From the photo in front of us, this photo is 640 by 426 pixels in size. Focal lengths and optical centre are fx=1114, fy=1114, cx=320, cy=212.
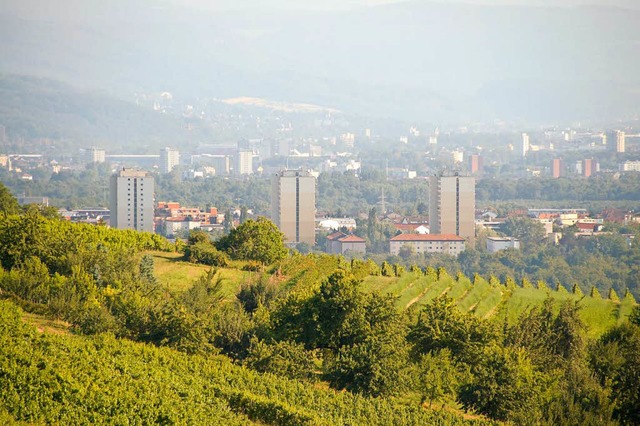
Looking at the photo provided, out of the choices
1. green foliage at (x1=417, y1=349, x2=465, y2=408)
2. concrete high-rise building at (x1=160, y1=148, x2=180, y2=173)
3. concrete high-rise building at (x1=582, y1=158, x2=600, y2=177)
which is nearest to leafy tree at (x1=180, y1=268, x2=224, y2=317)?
green foliage at (x1=417, y1=349, x2=465, y2=408)

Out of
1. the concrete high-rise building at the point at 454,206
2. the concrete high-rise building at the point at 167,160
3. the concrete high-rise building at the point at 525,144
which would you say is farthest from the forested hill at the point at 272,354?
the concrete high-rise building at the point at 525,144

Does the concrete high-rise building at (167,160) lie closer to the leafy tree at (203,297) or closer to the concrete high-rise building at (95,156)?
the concrete high-rise building at (95,156)

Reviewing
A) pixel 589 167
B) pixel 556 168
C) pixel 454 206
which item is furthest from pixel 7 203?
pixel 556 168

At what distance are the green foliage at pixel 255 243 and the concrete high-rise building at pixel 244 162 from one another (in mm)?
116081

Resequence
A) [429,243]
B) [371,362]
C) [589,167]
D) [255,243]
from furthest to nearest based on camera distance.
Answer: [589,167] < [429,243] < [255,243] < [371,362]

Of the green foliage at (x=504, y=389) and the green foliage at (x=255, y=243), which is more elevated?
the green foliage at (x=255, y=243)

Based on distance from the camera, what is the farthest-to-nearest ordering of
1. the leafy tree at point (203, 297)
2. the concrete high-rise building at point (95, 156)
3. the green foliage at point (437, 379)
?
the concrete high-rise building at point (95, 156) → the leafy tree at point (203, 297) → the green foliage at point (437, 379)

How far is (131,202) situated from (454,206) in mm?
21170

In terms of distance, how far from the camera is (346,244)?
6444 cm

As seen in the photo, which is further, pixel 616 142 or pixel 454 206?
pixel 616 142

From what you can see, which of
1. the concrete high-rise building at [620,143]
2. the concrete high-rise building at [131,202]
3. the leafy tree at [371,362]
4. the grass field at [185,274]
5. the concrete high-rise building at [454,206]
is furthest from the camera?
the concrete high-rise building at [620,143]

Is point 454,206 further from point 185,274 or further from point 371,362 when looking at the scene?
point 371,362

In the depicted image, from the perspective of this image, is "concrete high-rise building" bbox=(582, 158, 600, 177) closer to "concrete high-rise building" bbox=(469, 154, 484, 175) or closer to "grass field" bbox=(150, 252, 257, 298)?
"concrete high-rise building" bbox=(469, 154, 484, 175)

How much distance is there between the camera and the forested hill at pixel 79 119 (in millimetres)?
158875
